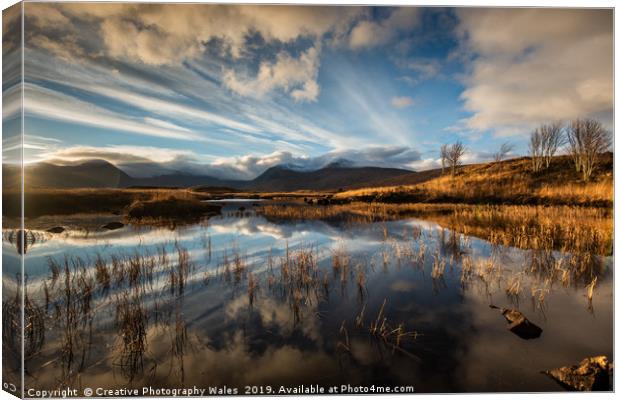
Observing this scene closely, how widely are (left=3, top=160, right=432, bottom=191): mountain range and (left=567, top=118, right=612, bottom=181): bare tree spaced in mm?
4567

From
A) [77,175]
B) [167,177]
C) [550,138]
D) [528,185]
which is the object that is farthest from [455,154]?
[77,175]

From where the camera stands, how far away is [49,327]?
464 centimetres

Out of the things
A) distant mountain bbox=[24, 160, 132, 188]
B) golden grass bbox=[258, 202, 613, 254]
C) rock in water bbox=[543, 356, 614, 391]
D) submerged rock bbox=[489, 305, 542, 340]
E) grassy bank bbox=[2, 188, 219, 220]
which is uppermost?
distant mountain bbox=[24, 160, 132, 188]

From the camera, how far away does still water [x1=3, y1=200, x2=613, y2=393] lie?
13.4ft

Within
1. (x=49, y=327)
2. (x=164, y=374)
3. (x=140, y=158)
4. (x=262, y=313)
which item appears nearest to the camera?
(x=164, y=374)

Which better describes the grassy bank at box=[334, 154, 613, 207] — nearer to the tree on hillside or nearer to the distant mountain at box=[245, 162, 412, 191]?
the tree on hillside

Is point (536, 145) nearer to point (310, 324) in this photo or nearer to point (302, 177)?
point (302, 177)

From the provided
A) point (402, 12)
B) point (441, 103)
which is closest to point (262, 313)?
point (441, 103)

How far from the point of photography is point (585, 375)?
3971mm

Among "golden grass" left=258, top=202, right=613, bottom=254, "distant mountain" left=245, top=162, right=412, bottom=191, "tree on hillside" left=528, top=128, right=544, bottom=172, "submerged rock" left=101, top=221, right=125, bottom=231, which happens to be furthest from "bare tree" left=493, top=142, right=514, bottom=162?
"submerged rock" left=101, top=221, right=125, bottom=231

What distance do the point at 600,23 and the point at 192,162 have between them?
8.44m

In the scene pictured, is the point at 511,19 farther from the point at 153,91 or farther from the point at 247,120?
the point at 153,91

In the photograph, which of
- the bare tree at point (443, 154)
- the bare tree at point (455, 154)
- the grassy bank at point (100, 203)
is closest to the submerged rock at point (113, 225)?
the grassy bank at point (100, 203)

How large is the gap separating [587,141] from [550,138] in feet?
2.25
